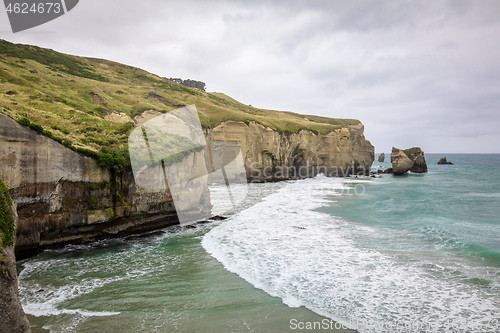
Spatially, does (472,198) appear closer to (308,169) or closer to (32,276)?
(308,169)

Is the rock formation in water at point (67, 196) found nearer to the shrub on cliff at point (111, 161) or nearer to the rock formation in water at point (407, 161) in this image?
the shrub on cliff at point (111, 161)

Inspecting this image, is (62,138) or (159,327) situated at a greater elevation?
(62,138)

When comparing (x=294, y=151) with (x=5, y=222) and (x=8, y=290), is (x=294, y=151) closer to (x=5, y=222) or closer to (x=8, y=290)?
(x=5, y=222)

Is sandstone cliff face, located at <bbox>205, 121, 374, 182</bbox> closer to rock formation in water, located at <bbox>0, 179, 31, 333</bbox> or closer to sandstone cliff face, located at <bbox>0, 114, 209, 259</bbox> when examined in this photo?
sandstone cliff face, located at <bbox>0, 114, 209, 259</bbox>

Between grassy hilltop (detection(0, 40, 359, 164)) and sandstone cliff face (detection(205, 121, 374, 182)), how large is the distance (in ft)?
5.87


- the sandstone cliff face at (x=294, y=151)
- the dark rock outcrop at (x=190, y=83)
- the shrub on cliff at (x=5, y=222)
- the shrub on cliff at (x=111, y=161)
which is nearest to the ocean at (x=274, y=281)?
the shrub on cliff at (x=5, y=222)

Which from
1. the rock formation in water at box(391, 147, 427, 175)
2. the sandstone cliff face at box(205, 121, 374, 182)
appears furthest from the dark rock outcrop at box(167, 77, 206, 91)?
the rock formation in water at box(391, 147, 427, 175)

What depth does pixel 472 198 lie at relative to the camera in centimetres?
2903

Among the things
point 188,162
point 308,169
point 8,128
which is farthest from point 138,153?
point 308,169

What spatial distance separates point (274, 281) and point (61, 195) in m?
10.1

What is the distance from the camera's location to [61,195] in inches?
490

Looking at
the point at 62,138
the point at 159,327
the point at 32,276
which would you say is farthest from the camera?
the point at 62,138

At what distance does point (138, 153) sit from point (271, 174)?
31218mm
